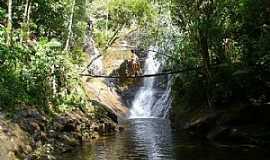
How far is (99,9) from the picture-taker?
120 ft

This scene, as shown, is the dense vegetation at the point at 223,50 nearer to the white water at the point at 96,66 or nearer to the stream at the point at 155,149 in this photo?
the stream at the point at 155,149

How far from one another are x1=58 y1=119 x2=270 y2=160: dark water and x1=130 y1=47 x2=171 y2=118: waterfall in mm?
14575

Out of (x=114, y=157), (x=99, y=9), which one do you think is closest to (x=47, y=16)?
(x=99, y=9)

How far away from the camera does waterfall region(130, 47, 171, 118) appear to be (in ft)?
125

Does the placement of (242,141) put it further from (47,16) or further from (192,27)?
(47,16)

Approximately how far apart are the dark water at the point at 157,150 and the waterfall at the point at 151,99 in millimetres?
14575

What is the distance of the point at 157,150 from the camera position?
18000mm

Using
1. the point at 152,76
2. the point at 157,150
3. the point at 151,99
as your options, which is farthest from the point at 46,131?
the point at 151,99

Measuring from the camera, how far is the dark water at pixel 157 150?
16234 millimetres

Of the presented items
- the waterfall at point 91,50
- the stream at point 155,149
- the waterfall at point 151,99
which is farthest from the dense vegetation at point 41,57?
the waterfall at point 151,99

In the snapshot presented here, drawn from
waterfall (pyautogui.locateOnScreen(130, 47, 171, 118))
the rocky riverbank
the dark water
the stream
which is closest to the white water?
waterfall (pyautogui.locateOnScreen(130, 47, 171, 118))

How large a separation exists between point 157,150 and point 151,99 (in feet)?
77.4

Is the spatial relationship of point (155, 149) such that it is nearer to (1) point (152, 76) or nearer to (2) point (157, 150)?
(2) point (157, 150)

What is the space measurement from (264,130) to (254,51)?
128 inches
